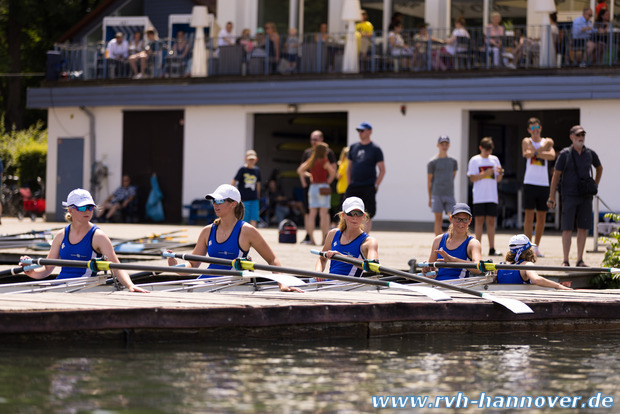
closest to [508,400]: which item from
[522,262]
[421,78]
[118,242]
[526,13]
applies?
[522,262]

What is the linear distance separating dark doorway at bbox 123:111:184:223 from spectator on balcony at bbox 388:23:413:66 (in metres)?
5.95

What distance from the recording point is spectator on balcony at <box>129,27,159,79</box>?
26.9 meters

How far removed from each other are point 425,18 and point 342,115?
4256mm

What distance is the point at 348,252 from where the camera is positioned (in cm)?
1057

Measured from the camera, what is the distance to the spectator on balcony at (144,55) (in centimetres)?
2686

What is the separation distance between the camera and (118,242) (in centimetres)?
1563

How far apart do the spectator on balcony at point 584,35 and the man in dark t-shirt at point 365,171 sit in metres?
8.76

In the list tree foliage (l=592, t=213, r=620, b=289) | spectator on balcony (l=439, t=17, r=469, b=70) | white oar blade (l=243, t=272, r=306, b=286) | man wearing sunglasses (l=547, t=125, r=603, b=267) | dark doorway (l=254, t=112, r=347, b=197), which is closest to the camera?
white oar blade (l=243, t=272, r=306, b=286)

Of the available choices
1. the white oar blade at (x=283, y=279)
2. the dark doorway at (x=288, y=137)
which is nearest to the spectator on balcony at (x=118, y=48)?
the dark doorway at (x=288, y=137)

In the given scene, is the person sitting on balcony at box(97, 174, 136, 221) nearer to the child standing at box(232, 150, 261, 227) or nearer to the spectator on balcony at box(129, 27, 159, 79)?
the spectator on balcony at box(129, 27, 159, 79)

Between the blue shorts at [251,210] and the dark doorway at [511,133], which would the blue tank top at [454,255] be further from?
the dark doorway at [511,133]

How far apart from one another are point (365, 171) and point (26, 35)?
85.4 feet

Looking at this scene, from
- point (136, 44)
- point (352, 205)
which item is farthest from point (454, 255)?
point (136, 44)

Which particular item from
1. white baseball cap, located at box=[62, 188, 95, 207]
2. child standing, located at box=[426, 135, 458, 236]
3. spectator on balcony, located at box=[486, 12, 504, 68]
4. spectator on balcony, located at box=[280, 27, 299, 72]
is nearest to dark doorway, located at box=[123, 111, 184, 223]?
spectator on balcony, located at box=[280, 27, 299, 72]
